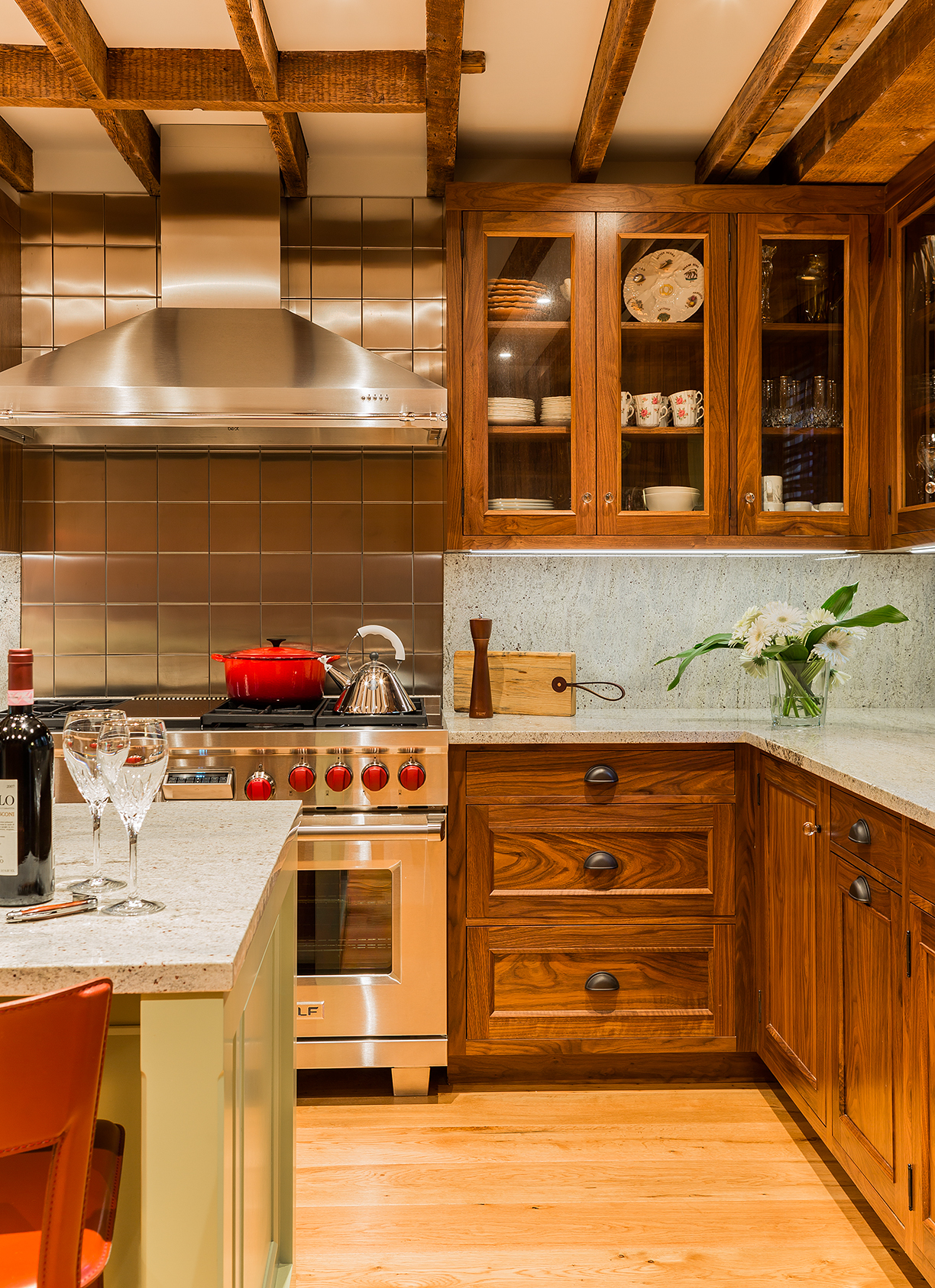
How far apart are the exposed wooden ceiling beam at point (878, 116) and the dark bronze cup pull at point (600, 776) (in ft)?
5.64

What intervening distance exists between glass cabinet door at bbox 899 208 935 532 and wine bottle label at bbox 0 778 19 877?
221 centimetres

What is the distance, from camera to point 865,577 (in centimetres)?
302

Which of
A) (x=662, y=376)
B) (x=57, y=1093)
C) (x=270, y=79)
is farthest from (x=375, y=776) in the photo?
(x=270, y=79)

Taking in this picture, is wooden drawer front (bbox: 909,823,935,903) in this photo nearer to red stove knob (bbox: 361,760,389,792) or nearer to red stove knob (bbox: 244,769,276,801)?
red stove knob (bbox: 361,760,389,792)

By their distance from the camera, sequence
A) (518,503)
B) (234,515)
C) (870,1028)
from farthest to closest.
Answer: (234,515), (518,503), (870,1028)

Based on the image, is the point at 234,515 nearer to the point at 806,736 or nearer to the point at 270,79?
the point at 270,79

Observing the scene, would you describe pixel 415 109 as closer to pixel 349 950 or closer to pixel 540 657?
pixel 540 657

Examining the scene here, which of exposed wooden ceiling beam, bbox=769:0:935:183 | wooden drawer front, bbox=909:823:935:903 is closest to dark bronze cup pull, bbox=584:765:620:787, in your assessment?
wooden drawer front, bbox=909:823:935:903

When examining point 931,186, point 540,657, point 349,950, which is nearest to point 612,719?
point 540,657

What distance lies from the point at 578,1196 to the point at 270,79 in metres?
2.59

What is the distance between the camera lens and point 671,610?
3016mm

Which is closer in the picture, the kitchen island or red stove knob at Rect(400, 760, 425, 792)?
the kitchen island

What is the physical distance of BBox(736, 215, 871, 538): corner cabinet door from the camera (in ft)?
8.80

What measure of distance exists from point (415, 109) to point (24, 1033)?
7.61ft
